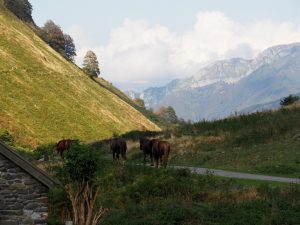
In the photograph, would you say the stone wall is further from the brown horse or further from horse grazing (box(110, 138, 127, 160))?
horse grazing (box(110, 138, 127, 160))

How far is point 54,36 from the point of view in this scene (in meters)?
153

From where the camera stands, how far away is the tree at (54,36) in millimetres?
150500

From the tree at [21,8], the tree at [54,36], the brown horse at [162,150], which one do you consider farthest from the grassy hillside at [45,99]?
the brown horse at [162,150]

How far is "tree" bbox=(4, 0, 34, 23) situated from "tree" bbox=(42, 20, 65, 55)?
611cm

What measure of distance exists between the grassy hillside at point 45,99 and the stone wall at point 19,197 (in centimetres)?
4812

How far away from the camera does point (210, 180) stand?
26.2 m

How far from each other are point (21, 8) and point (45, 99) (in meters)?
68.4

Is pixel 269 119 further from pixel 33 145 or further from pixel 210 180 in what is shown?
pixel 33 145

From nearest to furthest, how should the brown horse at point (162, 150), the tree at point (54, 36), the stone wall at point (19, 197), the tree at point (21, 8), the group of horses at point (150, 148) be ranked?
the stone wall at point (19, 197)
the brown horse at point (162, 150)
the group of horses at point (150, 148)
the tree at point (21, 8)
the tree at point (54, 36)

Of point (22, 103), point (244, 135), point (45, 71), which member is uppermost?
point (45, 71)

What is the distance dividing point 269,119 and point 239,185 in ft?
72.1

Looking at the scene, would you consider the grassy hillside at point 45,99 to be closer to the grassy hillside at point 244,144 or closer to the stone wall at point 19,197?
the grassy hillside at point 244,144

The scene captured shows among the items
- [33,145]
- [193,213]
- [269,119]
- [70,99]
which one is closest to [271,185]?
[193,213]

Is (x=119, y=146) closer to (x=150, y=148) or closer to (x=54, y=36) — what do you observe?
(x=150, y=148)
